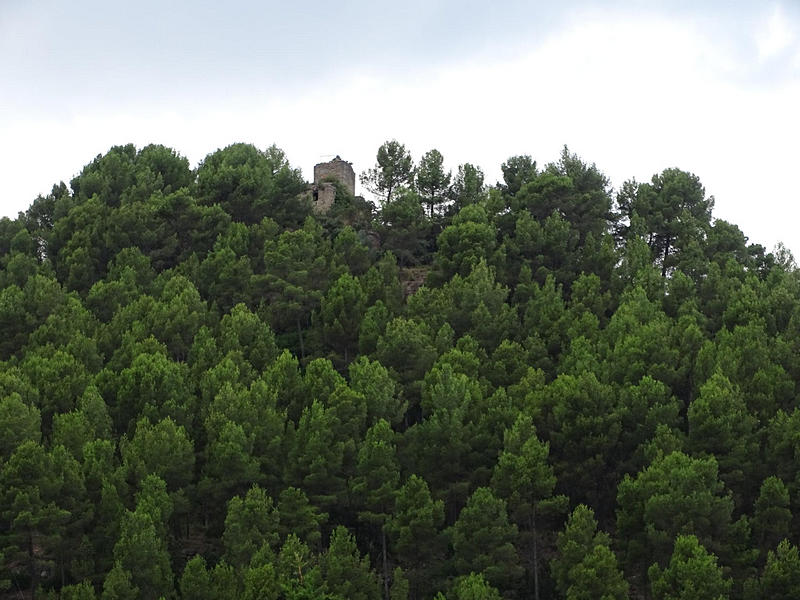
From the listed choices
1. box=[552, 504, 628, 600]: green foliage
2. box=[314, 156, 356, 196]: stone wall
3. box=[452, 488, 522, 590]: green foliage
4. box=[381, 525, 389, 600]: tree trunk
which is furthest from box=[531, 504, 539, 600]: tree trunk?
box=[314, 156, 356, 196]: stone wall

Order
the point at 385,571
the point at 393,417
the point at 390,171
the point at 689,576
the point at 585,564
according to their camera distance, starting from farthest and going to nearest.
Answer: the point at 390,171 < the point at 393,417 < the point at 385,571 < the point at 585,564 < the point at 689,576

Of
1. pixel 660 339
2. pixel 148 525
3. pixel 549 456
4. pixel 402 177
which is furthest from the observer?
pixel 402 177

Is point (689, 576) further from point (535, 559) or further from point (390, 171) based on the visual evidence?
point (390, 171)

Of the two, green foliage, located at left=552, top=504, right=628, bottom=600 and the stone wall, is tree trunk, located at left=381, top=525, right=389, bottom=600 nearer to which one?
green foliage, located at left=552, top=504, right=628, bottom=600

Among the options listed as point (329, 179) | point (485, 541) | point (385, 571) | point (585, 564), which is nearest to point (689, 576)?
point (585, 564)

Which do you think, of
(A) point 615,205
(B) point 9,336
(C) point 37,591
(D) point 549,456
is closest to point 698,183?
(A) point 615,205

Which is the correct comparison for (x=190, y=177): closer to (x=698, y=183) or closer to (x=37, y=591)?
(x=698, y=183)
